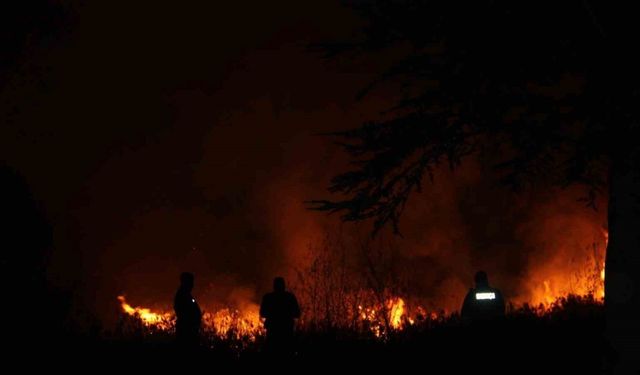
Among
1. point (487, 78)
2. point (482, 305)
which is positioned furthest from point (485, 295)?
point (487, 78)

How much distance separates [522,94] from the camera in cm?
562

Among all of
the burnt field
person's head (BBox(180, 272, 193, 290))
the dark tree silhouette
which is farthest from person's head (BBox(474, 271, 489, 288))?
person's head (BBox(180, 272, 193, 290))

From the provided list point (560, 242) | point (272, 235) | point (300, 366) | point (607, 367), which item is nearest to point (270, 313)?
point (300, 366)

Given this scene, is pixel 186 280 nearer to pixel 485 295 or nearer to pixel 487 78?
pixel 485 295

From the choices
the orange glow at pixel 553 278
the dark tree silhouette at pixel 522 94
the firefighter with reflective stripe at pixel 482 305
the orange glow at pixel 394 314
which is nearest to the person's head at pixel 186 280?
the orange glow at pixel 394 314

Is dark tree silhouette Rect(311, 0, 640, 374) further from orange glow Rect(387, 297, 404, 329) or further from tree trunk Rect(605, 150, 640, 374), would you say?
orange glow Rect(387, 297, 404, 329)

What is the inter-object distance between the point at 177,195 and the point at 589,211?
513 inches

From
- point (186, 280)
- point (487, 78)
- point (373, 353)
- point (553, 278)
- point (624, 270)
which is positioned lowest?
point (624, 270)

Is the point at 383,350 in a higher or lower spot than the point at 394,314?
lower

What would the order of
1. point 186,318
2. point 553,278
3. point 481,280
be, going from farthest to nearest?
point 553,278
point 481,280
point 186,318

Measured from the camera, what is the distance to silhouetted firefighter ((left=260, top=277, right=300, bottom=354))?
896 centimetres

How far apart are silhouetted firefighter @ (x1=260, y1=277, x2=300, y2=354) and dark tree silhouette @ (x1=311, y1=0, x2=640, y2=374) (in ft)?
11.8

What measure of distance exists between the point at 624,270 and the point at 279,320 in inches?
185

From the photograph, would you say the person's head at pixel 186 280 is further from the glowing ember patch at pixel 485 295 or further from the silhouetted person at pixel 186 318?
the glowing ember patch at pixel 485 295
